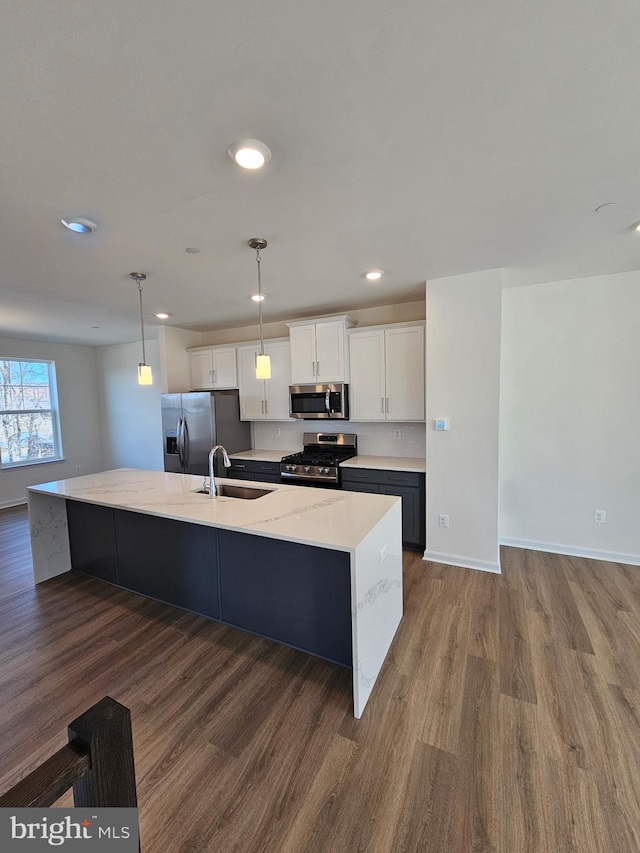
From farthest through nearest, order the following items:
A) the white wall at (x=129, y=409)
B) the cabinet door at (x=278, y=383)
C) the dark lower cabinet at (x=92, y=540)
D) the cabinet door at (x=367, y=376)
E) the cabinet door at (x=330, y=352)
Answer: the white wall at (x=129, y=409) < the cabinet door at (x=278, y=383) < the cabinet door at (x=330, y=352) < the cabinet door at (x=367, y=376) < the dark lower cabinet at (x=92, y=540)

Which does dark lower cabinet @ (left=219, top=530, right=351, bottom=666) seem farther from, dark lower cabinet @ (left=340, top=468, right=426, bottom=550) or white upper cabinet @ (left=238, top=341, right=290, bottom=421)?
white upper cabinet @ (left=238, top=341, right=290, bottom=421)

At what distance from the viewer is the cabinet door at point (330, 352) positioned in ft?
13.1

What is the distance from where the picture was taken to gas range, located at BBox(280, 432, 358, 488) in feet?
12.9

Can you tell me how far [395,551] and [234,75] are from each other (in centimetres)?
239

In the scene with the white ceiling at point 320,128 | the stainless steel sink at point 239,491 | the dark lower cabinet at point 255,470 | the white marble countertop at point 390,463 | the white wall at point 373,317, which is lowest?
the dark lower cabinet at point 255,470

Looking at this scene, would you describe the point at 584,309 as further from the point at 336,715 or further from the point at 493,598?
the point at 336,715

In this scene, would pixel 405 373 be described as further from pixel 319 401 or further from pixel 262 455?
pixel 262 455

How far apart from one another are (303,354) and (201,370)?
1.78 m

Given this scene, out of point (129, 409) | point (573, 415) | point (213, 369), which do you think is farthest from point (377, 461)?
point (129, 409)

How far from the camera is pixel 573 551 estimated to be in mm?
3457

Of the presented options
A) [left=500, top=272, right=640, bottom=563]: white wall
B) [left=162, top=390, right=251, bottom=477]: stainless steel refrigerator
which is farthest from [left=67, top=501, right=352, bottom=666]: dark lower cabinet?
[left=500, top=272, right=640, bottom=563]: white wall

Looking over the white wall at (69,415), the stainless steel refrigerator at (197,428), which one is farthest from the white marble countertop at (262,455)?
the white wall at (69,415)

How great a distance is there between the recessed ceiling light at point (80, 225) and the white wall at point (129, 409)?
4005 millimetres

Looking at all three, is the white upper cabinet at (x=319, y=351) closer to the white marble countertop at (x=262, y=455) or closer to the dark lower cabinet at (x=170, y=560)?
the white marble countertop at (x=262, y=455)
